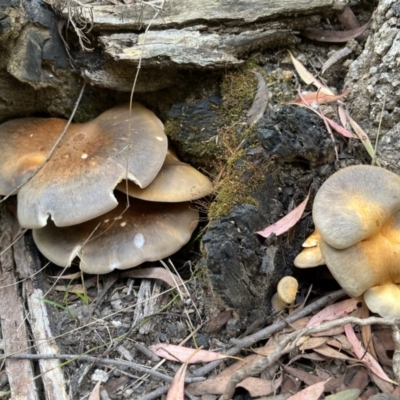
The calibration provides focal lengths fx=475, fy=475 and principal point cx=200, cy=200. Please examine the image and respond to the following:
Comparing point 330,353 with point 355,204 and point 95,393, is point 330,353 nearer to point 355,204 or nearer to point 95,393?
point 355,204

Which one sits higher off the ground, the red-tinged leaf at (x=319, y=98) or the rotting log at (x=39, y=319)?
the red-tinged leaf at (x=319, y=98)

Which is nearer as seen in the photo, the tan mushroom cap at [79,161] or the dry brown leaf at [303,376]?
the dry brown leaf at [303,376]

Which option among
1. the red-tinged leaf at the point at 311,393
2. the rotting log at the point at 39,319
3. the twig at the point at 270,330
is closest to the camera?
the red-tinged leaf at the point at 311,393

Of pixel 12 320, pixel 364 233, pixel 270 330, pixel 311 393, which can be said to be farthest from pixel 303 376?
pixel 12 320

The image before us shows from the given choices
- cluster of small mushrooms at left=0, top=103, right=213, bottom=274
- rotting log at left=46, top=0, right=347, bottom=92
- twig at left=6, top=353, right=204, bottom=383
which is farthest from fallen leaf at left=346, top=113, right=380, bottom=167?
twig at left=6, top=353, right=204, bottom=383

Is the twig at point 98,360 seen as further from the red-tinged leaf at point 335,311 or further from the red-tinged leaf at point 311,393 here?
the red-tinged leaf at point 335,311

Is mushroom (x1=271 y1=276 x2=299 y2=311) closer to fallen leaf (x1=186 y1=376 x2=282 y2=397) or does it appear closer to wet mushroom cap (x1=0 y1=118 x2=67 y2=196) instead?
fallen leaf (x1=186 y1=376 x2=282 y2=397)

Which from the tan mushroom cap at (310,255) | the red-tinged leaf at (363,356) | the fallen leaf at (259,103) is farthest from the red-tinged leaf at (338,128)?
the red-tinged leaf at (363,356)
